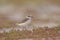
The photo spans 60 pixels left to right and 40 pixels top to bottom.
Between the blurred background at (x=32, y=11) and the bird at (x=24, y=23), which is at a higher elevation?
the blurred background at (x=32, y=11)

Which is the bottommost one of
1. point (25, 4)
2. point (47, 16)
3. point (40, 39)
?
point (40, 39)

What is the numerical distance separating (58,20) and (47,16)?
23.8 inches

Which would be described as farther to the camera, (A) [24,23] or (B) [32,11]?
(B) [32,11]

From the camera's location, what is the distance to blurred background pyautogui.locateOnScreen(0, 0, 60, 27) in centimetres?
871

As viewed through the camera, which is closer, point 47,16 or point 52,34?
point 52,34

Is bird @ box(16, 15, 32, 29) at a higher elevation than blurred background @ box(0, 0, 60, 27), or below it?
below

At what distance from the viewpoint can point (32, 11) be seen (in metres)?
9.79

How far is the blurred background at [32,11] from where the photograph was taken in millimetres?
8711

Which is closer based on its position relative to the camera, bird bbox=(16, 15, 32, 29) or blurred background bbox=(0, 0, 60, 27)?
bird bbox=(16, 15, 32, 29)

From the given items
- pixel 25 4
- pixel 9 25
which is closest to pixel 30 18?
pixel 9 25

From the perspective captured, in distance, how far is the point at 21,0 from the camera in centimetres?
1087

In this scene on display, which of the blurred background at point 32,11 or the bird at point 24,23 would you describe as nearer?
the bird at point 24,23

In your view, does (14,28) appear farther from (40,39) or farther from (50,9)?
(50,9)

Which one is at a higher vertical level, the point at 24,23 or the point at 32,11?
the point at 32,11
